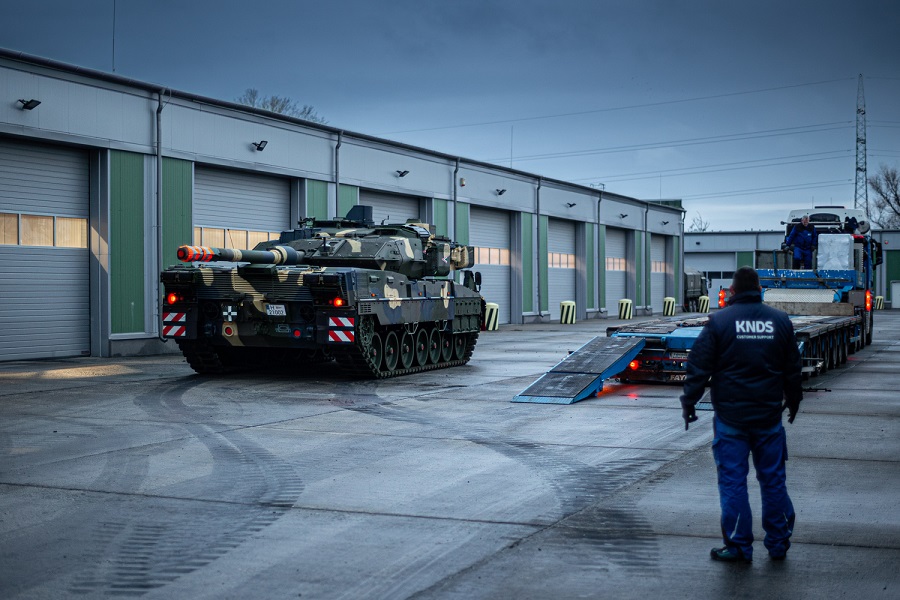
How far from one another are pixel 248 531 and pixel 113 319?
16.9 metres

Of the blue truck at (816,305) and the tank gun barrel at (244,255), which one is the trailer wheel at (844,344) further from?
the tank gun barrel at (244,255)

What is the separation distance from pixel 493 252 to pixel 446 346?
1993 centimetres

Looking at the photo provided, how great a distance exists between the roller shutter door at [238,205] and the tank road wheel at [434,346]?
7.93 m

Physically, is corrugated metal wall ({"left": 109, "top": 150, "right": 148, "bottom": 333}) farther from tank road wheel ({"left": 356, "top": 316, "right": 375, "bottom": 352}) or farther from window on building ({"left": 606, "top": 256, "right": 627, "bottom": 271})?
window on building ({"left": 606, "top": 256, "right": 627, "bottom": 271})

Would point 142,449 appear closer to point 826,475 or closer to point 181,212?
point 826,475

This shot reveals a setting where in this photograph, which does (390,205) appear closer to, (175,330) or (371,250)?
(371,250)

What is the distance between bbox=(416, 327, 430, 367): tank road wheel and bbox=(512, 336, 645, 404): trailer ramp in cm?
387

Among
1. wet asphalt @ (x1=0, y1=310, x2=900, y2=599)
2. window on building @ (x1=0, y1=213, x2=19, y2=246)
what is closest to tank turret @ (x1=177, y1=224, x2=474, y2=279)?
wet asphalt @ (x1=0, y1=310, x2=900, y2=599)

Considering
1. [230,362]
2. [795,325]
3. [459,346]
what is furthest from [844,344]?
[230,362]

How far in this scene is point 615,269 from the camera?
52719 millimetres

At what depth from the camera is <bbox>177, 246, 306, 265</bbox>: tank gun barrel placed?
51.3 ft

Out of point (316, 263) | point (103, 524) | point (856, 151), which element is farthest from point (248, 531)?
point (856, 151)

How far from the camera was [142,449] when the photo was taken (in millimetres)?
10297

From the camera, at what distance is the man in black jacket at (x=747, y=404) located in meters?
6.35
